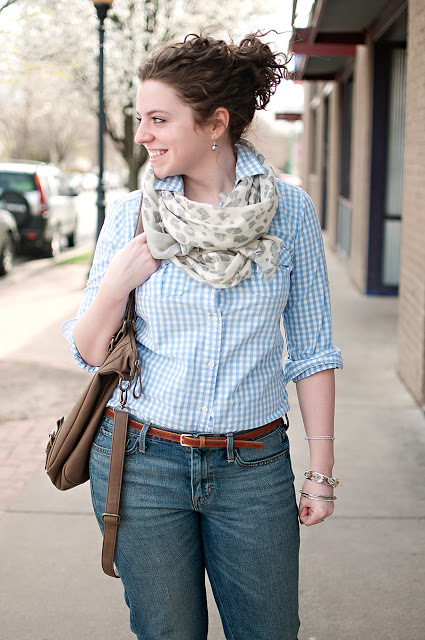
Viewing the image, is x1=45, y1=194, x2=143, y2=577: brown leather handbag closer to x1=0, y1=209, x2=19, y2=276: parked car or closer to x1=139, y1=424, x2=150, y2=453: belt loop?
x1=139, y1=424, x2=150, y2=453: belt loop

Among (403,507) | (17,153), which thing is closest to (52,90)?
(403,507)

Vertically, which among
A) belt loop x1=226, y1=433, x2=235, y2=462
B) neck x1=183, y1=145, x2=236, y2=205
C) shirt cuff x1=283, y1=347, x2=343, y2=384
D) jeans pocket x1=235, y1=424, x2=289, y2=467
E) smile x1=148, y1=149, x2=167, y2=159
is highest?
smile x1=148, y1=149, x2=167, y2=159

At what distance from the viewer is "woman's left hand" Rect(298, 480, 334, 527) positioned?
2.02 m

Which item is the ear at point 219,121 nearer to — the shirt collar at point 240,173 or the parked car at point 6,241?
the shirt collar at point 240,173

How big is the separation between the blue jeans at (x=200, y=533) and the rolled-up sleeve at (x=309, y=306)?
0.21m

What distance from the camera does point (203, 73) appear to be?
1884mm

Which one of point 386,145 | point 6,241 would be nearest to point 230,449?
point 386,145

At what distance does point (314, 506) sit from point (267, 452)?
184mm

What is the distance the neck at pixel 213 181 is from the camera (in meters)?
2.00

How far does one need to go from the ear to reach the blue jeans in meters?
0.74

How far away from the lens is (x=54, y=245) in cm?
1608

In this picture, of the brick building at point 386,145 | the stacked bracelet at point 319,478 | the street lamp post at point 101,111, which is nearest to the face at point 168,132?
the stacked bracelet at point 319,478

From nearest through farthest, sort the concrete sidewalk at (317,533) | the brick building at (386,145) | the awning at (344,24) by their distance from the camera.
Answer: the concrete sidewalk at (317,533) → the brick building at (386,145) → the awning at (344,24)

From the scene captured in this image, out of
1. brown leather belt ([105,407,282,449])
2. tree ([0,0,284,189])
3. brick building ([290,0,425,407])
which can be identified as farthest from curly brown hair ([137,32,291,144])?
tree ([0,0,284,189])
